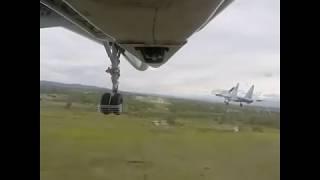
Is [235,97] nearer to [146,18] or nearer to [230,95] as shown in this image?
[230,95]

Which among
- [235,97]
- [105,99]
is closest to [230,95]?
[235,97]

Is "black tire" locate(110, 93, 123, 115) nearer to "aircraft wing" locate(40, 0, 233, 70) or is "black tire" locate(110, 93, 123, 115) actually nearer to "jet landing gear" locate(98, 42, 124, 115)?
"jet landing gear" locate(98, 42, 124, 115)

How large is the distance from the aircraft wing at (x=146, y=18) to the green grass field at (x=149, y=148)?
22.5 ft

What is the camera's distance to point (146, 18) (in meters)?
1.75

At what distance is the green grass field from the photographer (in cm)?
952

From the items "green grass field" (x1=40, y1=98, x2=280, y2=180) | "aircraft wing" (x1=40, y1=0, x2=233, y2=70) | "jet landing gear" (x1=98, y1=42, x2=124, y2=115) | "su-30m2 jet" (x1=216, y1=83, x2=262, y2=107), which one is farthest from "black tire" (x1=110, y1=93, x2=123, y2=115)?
"su-30m2 jet" (x1=216, y1=83, x2=262, y2=107)

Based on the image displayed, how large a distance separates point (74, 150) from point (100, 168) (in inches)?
65.4

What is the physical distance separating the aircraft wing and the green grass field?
22.5 feet

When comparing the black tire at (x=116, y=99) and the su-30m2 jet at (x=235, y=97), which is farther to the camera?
the su-30m2 jet at (x=235, y=97)

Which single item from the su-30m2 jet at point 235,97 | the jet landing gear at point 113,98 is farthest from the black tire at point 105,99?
the su-30m2 jet at point 235,97

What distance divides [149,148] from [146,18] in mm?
10080

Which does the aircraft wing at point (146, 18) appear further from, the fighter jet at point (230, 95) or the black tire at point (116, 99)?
the fighter jet at point (230, 95)

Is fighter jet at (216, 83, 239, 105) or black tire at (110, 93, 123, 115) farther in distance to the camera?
fighter jet at (216, 83, 239, 105)

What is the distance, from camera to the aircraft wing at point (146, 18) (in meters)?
1.60
